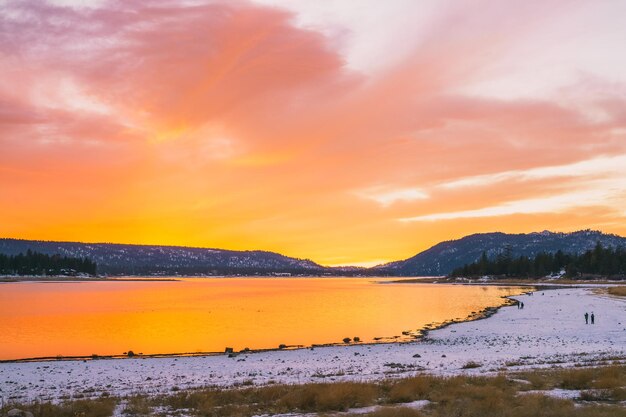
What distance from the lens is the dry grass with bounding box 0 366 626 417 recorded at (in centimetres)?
1694

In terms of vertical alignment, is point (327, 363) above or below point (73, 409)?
below

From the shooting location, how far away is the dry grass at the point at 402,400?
55.6 ft

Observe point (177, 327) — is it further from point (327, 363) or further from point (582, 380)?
point (582, 380)

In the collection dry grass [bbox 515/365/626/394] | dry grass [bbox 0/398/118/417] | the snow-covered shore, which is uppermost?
dry grass [bbox 515/365/626/394]

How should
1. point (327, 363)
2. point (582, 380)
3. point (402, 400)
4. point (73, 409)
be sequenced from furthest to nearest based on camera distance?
point (327, 363)
point (582, 380)
point (402, 400)
point (73, 409)

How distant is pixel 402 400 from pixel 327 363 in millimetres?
16223

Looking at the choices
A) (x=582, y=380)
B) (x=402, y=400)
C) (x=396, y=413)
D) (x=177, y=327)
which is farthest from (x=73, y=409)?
(x=177, y=327)

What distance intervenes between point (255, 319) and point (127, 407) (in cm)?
5415

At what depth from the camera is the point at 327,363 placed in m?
35.7

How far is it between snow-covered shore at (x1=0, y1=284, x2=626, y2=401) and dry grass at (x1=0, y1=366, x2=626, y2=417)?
192 inches

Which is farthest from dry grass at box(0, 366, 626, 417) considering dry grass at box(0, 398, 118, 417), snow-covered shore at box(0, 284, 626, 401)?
snow-covered shore at box(0, 284, 626, 401)

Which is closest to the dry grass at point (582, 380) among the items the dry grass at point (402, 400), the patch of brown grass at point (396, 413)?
the dry grass at point (402, 400)

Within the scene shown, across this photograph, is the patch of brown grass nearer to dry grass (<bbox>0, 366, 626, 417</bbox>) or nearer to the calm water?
dry grass (<bbox>0, 366, 626, 417</bbox>)

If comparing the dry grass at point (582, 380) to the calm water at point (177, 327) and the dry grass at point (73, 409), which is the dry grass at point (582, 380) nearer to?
the dry grass at point (73, 409)
